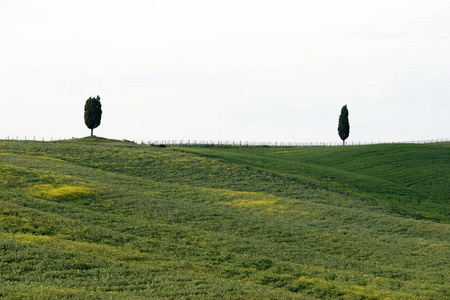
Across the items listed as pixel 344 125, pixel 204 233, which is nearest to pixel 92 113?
pixel 344 125

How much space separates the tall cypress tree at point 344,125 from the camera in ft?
A: 383

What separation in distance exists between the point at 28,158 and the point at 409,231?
147 feet

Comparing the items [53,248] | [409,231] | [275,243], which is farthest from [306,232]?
[53,248]

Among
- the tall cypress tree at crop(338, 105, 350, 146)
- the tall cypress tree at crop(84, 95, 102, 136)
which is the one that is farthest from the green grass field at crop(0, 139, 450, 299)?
the tall cypress tree at crop(338, 105, 350, 146)

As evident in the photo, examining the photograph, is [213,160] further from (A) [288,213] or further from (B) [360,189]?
(A) [288,213]

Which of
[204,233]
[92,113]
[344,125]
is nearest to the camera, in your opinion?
[204,233]

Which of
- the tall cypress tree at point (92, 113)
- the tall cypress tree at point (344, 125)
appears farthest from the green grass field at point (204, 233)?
the tall cypress tree at point (344, 125)

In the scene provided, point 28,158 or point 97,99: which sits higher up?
point 97,99

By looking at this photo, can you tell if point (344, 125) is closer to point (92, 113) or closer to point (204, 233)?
point (92, 113)

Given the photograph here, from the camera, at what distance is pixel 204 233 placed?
31078mm

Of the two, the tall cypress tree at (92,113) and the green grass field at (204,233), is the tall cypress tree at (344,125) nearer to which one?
the green grass field at (204,233)

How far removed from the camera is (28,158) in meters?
58.3

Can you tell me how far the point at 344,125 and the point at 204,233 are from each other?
9311 centimetres

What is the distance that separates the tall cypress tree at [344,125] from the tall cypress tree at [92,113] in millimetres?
59022
